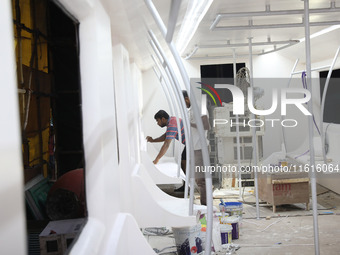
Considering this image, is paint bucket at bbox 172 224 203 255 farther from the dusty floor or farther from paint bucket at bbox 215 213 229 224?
paint bucket at bbox 215 213 229 224

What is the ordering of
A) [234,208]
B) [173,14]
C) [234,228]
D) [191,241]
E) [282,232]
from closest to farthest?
[173,14]
[191,241]
[234,228]
[282,232]
[234,208]

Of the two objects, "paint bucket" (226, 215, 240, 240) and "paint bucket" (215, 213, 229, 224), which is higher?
"paint bucket" (215, 213, 229, 224)

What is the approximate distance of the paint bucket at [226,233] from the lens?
4352 mm

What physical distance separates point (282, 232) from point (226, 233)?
77 centimetres

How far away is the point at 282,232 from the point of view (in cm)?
478

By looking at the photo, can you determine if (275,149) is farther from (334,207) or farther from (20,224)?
(20,224)

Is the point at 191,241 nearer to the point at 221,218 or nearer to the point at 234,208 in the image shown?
the point at 221,218

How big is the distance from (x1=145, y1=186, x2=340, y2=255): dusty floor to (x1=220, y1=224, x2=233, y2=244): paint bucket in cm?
15

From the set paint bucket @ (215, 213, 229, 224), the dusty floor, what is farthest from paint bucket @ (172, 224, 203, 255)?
paint bucket @ (215, 213, 229, 224)

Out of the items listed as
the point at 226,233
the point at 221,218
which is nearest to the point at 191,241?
the point at 226,233

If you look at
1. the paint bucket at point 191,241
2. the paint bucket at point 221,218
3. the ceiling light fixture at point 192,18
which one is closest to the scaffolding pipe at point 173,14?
the ceiling light fixture at point 192,18

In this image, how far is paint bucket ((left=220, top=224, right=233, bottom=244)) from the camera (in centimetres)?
435

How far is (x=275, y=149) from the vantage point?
336 inches

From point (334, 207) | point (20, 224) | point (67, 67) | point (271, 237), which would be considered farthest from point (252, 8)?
point (20, 224)
